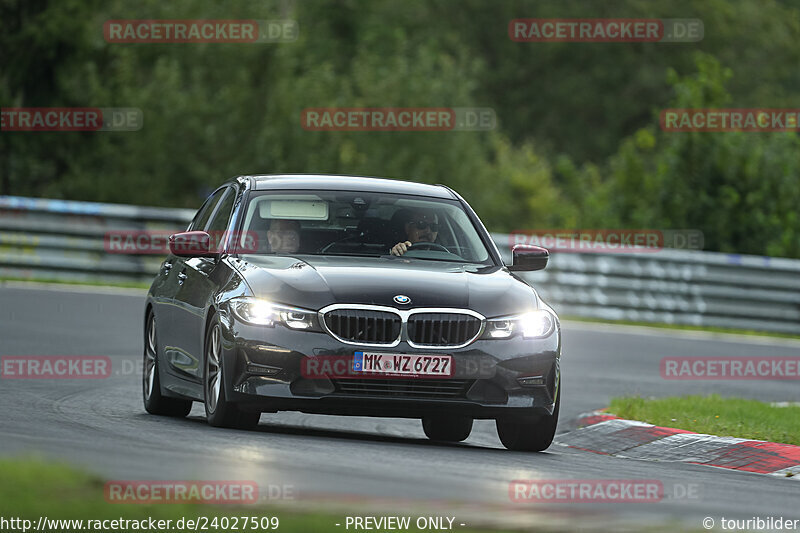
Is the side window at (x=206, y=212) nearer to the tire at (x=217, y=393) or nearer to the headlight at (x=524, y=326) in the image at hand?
the tire at (x=217, y=393)

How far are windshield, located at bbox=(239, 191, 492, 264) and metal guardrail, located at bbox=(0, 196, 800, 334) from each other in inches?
647

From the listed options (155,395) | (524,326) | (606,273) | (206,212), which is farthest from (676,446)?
(606,273)

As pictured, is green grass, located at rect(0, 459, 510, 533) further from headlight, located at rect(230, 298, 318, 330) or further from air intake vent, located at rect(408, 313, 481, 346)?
air intake vent, located at rect(408, 313, 481, 346)

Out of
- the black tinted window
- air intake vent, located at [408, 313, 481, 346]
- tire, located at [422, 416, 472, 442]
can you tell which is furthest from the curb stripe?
the black tinted window

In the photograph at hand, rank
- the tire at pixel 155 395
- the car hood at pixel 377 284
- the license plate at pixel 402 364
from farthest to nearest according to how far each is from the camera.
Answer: the tire at pixel 155 395 < the car hood at pixel 377 284 < the license plate at pixel 402 364

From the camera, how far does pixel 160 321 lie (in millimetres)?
12500

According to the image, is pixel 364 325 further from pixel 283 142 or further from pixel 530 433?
pixel 283 142

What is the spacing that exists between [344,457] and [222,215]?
3.35 metres

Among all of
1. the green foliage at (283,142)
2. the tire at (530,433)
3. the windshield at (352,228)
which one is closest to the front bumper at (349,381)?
the tire at (530,433)

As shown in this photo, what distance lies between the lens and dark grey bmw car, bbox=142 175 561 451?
10.3m

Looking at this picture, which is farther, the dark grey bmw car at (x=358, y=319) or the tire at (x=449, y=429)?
the tire at (x=449, y=429)

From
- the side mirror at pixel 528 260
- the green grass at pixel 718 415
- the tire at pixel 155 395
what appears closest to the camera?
the side mirror at pixel 528 260

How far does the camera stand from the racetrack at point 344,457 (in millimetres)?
8016

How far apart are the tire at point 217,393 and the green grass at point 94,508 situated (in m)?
2.93
